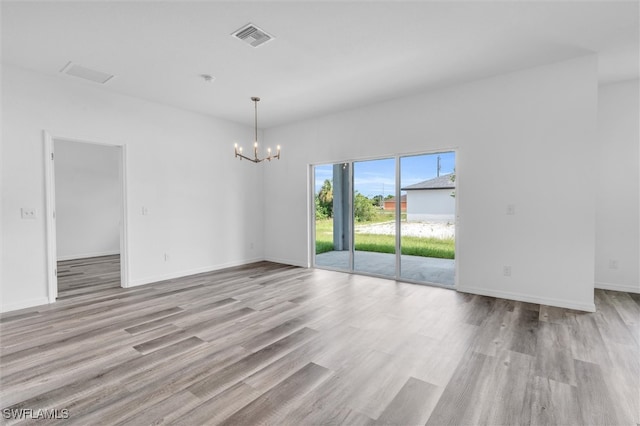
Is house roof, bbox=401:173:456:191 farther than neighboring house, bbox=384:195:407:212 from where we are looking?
No

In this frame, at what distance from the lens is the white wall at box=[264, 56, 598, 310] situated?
3580 millimetres

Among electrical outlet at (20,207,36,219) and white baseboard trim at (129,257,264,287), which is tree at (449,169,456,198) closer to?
white baseboard trim at (129,257,264,287)

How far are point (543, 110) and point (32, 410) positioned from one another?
18.4 feet

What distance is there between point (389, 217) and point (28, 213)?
5.11 metres

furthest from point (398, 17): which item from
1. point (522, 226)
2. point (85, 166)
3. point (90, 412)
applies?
point (85, 166)

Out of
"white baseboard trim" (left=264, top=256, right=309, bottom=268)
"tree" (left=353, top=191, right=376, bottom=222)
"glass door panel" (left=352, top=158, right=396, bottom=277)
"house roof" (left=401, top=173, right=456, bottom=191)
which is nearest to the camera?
"house roof" (left=401, top=173, right=456, bottom=191)

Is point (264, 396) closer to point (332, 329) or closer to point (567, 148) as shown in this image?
point (332, 329)

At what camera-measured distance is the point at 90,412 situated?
73.8 inches

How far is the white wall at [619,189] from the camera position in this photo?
4.29m

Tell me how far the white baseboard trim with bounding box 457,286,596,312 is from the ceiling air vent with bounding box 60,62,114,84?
5.69 m

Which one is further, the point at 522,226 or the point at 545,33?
the point at 522,226

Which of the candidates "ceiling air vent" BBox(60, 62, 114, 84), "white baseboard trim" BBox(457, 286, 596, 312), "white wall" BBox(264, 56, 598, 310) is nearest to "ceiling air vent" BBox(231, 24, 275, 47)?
"ceiling air vent" BBox(60, 62, 114, 84)

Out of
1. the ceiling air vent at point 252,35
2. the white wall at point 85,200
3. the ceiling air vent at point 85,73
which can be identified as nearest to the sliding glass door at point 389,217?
the ceiling air vent at point 252,35

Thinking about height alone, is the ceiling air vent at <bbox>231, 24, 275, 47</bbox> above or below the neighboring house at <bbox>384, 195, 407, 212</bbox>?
above
